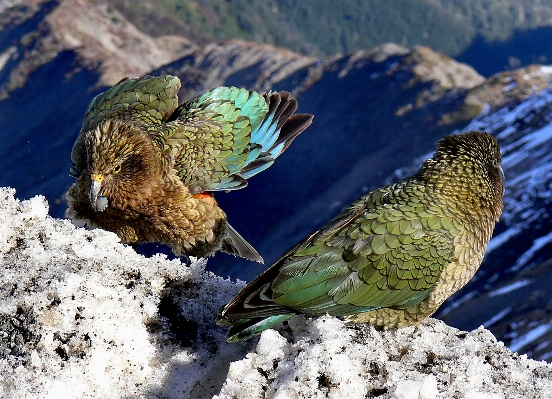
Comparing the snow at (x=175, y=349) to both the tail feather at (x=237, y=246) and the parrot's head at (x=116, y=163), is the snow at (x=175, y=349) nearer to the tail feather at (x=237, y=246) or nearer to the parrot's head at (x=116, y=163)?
the parrot's head at (x=116, y=163)

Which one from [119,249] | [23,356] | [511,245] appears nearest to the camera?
[23,356]

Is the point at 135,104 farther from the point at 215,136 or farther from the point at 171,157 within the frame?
the point at 171,157

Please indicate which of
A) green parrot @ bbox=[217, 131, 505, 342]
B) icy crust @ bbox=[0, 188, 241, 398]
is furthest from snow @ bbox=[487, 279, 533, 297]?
icy crust @ bbox=[0, 188, 241, 398]

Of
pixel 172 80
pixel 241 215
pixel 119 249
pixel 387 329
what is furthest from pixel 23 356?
pixel 241 215

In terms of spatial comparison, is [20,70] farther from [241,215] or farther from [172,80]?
[172,80]

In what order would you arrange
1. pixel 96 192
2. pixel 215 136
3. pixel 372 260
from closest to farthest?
pixel 372 260 < pixel 96 192 < pixel 215 136

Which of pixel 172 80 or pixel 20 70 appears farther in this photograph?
pixel 20 70

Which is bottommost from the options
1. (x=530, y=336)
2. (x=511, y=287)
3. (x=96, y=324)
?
(x=511, y=287)

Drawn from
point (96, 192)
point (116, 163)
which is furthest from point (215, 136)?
point (96, 192)
